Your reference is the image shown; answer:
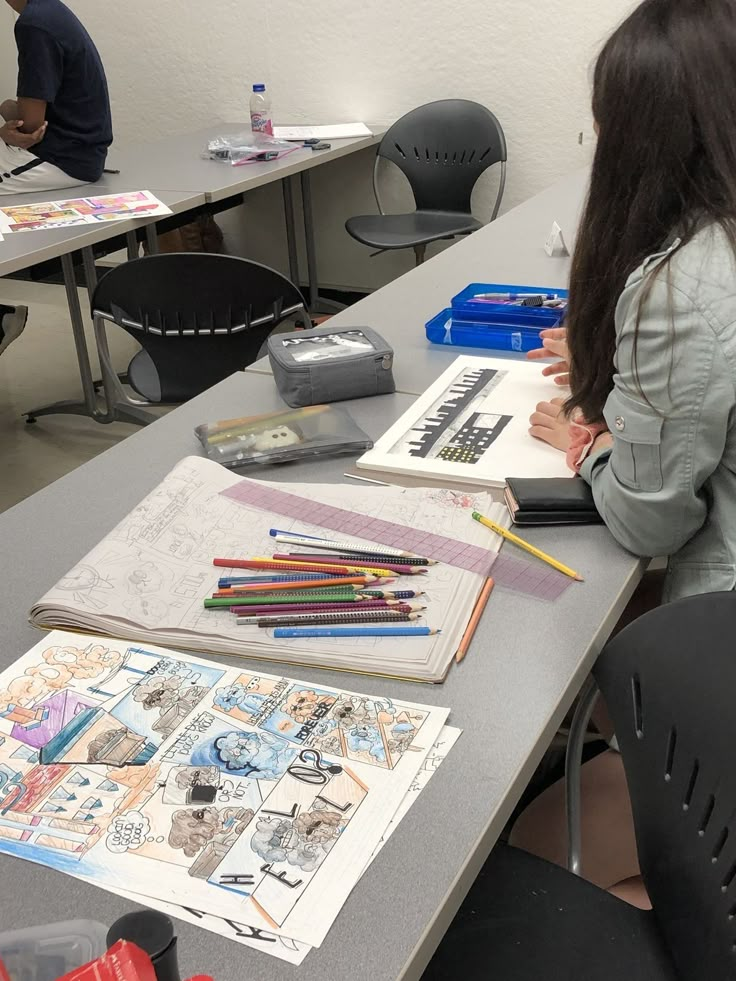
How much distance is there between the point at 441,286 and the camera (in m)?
2.04

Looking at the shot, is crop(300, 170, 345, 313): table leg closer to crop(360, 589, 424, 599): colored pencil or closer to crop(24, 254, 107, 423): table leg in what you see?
crop(24, 254, 107, 423): table leg

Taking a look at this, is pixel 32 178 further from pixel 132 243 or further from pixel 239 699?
pixel 239 699

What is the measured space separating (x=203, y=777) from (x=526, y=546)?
47cm

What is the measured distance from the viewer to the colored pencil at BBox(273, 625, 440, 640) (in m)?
0.92

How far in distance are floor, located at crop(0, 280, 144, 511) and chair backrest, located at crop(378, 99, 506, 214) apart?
1.44 m

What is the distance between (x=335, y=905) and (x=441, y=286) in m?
A: 1.57

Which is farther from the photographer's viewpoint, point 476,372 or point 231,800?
point 476,372

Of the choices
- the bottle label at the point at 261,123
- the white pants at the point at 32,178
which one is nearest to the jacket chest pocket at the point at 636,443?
the white pants at the point at 32,178

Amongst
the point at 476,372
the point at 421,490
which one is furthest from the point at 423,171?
the point at 421,490

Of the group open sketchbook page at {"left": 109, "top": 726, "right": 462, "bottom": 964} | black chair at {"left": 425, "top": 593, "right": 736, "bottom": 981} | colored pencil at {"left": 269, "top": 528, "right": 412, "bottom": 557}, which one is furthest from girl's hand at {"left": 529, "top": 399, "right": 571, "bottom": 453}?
open sketchbook page at {"left": 109, "top": 726, "right": 462, "bottom": 964}

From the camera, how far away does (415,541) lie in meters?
1.08

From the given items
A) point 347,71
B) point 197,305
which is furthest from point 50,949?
point 347,71

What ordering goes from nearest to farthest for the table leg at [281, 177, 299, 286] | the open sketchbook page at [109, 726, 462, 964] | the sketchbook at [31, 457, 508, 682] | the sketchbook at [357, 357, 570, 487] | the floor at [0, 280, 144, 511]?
the open sketchbook page at [109, 726, 462, 964]
the sketchbook at [31, 457, 508, 682]
the sketchbook at [357, 357, 570, 487]
the floor at [0, 280, 144, 511]
the table leg at [281, 177, 299, 286]

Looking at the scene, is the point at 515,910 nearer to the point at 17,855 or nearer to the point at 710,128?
the point at 17,855
